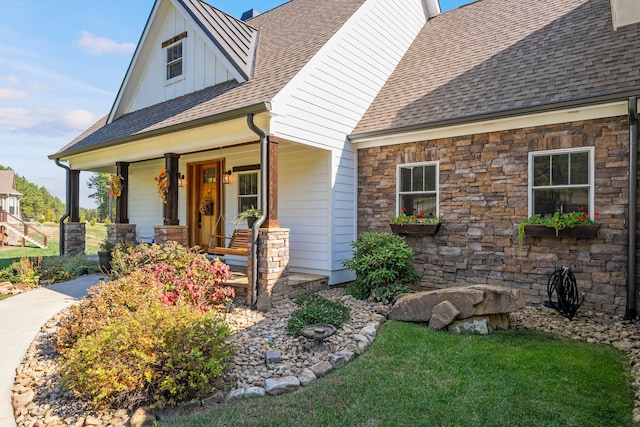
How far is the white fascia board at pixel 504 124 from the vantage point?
5367 mm

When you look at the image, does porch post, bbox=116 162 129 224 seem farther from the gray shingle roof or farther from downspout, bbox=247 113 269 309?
the gray shingle roof

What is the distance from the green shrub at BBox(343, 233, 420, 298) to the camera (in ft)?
20.2

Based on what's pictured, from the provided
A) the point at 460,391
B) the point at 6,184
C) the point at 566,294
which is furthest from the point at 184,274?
the point at 6,184

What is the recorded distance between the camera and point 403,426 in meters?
2.82

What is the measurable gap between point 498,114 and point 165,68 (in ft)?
25.6

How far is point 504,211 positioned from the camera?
6.17m

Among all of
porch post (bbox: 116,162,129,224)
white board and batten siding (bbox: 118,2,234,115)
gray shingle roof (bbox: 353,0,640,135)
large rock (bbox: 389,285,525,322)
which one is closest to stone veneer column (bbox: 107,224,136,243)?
porch post (bbox: 116,162,129,224)

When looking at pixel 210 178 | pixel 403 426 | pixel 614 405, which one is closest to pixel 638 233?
pixel 614 405

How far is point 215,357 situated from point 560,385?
3111 mm

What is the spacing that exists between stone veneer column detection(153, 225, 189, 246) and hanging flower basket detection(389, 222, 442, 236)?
13.9 feet

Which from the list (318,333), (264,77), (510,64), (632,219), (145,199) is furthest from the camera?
(145,199)

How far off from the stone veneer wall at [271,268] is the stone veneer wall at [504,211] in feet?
7.76

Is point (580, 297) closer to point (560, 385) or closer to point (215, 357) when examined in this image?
point (560, 385)

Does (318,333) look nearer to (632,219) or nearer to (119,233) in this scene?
(632,219)
